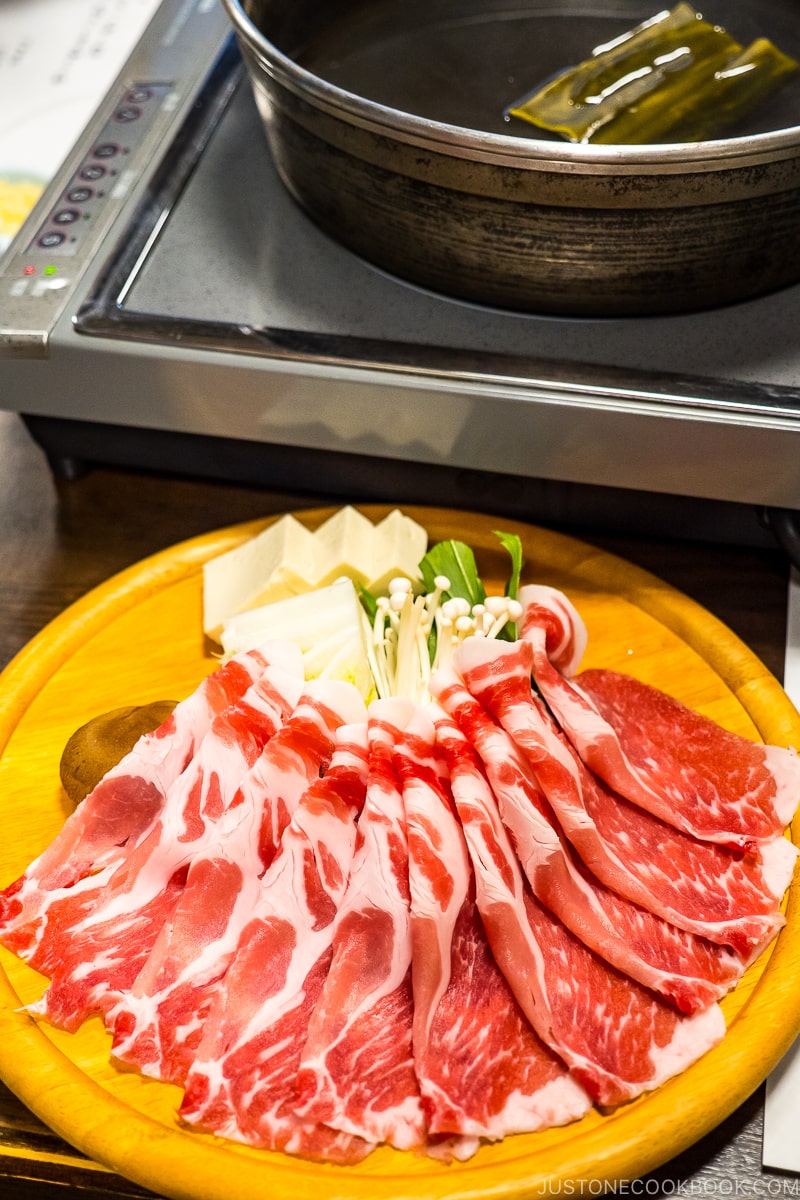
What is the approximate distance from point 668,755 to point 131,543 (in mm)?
737

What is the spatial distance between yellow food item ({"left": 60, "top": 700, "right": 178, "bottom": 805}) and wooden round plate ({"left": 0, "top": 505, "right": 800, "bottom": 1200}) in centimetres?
4

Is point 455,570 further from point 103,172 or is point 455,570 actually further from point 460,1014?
point 103,172

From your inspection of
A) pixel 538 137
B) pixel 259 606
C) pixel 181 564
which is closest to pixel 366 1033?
pixel 259 606

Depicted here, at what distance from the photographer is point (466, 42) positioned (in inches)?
56.9

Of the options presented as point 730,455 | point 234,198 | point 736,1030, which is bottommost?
point 736,1030

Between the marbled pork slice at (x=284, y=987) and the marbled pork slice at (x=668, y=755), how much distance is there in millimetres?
221

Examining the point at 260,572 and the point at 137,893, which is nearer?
the point at 137,893

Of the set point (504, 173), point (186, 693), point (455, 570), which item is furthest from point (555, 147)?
point (186, 693)

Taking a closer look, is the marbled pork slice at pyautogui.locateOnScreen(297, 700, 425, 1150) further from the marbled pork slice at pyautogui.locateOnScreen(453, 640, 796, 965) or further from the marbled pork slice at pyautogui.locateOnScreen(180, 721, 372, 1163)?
the marbled pork slice at pyautogui.locateOnScreen(453, 640, 796, 965)

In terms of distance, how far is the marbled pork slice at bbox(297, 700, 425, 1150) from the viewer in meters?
0.89

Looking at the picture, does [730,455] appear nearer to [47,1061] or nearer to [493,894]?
[493,894]

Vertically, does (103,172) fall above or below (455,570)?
above

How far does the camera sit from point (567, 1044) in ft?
3.02

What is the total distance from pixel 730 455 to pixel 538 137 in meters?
0.44
